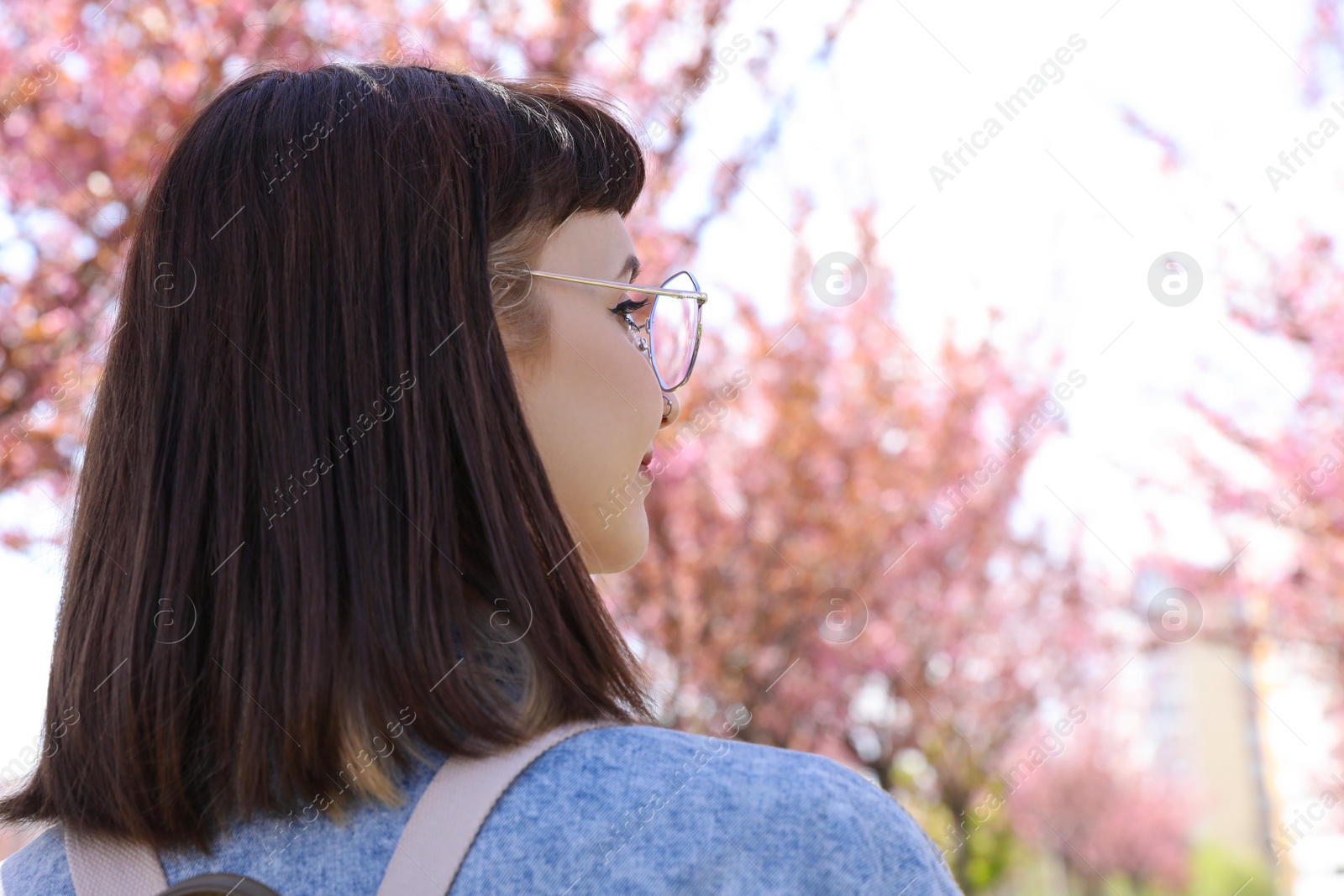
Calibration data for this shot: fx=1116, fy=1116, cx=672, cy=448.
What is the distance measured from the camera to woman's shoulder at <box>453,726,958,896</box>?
0.74 meters

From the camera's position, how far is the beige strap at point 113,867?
835 mm

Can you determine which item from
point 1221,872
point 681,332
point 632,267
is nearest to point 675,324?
point 681,332

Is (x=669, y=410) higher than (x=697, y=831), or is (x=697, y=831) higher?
(x=697, y=831)

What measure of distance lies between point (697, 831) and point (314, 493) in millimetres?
414

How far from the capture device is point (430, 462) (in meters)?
0.91

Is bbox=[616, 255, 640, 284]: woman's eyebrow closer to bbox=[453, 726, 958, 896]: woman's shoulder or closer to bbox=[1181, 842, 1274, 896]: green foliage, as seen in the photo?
bbox=[453, 726, 958, 896]: woman's shoulder

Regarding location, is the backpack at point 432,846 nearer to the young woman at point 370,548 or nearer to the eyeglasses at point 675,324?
the young woman at point 370,548

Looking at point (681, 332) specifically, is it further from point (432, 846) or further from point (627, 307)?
point (432, 846)

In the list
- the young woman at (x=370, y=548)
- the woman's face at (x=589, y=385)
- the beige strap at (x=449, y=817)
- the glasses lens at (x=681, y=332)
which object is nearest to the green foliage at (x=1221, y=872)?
the glasses lens at (x=681, y=332)

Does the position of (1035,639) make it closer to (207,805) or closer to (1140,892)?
(207,805)

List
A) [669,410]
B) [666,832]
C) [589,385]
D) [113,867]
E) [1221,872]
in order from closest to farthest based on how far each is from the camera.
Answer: [666,832] < [113,867] < [589,385] < [669,410] < [1221,872]

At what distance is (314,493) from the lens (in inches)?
35.9

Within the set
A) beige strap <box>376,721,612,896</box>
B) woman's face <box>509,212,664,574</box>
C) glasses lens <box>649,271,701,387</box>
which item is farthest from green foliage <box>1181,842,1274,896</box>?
beige strap <box>376,721,612,896</box>

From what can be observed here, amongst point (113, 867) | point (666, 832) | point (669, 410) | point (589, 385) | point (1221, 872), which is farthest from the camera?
point (1221, 872)
